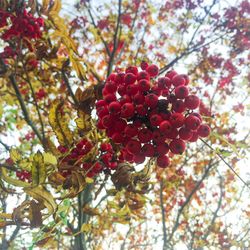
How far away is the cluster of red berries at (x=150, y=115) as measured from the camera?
1.38m

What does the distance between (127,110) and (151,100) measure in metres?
0.11

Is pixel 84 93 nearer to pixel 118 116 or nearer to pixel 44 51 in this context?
pixel 118 116

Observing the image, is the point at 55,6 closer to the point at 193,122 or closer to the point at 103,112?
the point at 103,112

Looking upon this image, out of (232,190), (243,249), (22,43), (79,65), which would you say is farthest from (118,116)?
(232,190)

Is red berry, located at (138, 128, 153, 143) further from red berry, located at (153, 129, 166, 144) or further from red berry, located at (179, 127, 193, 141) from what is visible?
red berry, located at (179, 127, 193, 141)

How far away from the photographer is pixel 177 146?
4.71ft

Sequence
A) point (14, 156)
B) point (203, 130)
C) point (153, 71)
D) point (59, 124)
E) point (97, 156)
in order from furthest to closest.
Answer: point (97, 156)
point (153, 71)
point (203, 130)
point (59, 124)
point (14, 156)

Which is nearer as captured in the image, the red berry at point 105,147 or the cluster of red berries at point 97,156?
the cluster of red berries at point 97,156

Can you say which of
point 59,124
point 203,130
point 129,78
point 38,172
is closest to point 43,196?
point 38,172

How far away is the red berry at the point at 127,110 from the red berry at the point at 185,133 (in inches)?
9.9

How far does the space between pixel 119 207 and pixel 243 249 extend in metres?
6.67

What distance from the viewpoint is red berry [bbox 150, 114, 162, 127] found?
4.36 ft

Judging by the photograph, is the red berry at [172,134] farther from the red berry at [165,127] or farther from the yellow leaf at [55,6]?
the yellow leaf at [55,6]

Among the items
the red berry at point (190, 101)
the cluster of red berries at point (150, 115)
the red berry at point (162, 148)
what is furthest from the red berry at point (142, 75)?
the red berry at point (162, 148)
